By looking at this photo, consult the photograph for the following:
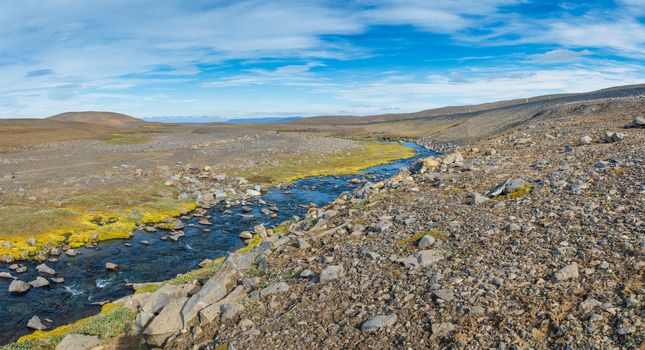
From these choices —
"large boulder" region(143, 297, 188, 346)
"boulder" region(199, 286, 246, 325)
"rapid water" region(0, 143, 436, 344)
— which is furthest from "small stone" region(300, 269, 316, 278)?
"rapid water" region(0, 143, 436, 344)

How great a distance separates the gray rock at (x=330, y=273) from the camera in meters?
12.2

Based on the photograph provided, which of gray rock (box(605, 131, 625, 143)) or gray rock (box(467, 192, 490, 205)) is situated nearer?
gray rock (box(467, 192, 490, 205))

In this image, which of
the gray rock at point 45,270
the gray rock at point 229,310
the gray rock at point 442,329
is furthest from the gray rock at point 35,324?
the gray rock at point 442,329

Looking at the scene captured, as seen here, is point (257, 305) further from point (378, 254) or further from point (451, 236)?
point (451, 236)

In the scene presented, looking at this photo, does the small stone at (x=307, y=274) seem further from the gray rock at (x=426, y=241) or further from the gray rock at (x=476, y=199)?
the gray rock at (x=476, y=199)

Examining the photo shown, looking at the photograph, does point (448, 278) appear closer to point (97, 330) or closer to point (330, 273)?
point (330, 273)

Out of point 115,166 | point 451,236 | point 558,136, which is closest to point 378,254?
point 451,236

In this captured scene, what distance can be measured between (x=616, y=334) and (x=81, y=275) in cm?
2270

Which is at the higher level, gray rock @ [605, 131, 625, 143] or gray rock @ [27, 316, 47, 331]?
gray rock @ [605, 131, 625, 143]

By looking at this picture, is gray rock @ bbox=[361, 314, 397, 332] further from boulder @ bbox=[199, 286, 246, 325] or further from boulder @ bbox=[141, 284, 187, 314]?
boulder @ bbox=[141, 284, 187, 314]

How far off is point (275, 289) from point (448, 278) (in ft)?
17.8

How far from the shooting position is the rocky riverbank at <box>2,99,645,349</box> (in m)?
8.50

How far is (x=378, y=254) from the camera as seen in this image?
13086mm

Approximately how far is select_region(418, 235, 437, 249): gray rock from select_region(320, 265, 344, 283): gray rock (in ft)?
9.41
